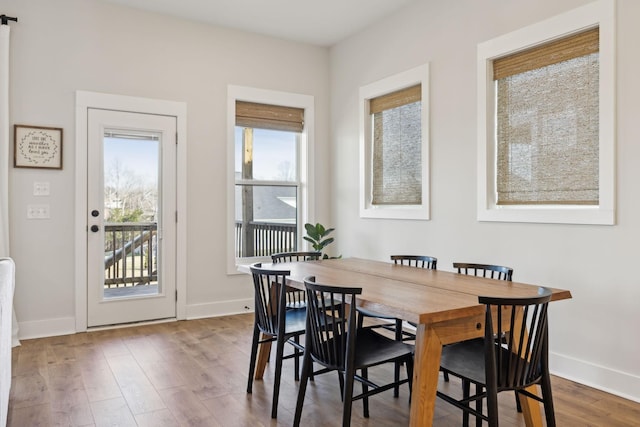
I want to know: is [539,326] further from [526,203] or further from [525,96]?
[525,96]

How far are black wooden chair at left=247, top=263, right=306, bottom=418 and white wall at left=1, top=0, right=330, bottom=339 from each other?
2021mm

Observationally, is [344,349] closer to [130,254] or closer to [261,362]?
[261,362]

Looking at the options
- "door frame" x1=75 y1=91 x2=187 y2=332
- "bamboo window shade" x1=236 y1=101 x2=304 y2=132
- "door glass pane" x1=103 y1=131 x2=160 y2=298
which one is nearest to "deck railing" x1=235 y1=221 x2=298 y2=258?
"door frame" x1=75 y1=91 x2=187 y2=332

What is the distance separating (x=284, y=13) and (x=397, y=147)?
1.73 meters

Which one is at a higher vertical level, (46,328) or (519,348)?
(519,348)

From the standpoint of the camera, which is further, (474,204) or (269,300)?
(474,204)

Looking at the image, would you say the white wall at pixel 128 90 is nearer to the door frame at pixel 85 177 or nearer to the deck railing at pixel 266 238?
the door frame at pixel 85 177

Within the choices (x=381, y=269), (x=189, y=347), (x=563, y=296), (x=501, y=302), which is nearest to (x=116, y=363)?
(x=189, y=347)

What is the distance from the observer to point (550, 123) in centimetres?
318

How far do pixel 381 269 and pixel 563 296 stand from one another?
1.21 m

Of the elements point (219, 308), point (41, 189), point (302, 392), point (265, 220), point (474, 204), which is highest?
point (41, 189)

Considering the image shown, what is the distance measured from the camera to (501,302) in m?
1.84

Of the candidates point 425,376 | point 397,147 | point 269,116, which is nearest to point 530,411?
point 425,376

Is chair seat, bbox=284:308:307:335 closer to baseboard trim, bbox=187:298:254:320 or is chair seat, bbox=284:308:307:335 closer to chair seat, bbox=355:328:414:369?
chair seat, bbox=355:328:414:369
